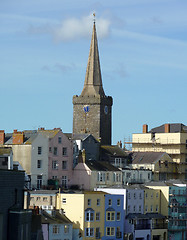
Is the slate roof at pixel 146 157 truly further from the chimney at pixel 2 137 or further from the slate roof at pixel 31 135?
the chimney at pixel 2 137

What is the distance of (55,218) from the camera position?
89312 mm

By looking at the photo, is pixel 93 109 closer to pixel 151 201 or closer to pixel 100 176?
pixel 100 176

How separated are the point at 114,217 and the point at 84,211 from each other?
524cm

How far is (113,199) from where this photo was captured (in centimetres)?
9631

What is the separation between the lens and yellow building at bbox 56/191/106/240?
92562mm

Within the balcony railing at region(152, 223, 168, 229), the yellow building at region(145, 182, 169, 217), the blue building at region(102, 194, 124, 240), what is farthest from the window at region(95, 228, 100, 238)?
the yellow building at region(145, 182, 169, 217)

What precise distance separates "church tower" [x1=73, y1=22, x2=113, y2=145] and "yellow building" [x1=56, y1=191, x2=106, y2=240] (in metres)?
34.8

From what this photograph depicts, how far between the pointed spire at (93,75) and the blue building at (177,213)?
29.7 meters

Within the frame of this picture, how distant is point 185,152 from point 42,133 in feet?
90.9

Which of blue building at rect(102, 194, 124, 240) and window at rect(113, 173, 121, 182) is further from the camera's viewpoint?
window at rect(113, 173, 121, 182)

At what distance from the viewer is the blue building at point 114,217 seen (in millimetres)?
95562

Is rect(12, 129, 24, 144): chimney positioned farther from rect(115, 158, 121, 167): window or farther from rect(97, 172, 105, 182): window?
rect(115, 158, 121, 167): window

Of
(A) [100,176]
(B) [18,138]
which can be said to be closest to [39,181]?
(B) [18,138]

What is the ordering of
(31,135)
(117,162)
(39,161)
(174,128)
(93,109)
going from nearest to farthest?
(39,161) < (31,135) < (117,162) < (174,128) < (93,109)
